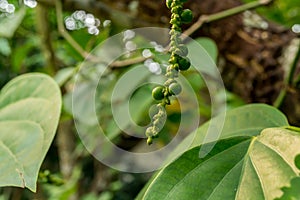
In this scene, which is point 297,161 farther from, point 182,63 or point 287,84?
point 287,84

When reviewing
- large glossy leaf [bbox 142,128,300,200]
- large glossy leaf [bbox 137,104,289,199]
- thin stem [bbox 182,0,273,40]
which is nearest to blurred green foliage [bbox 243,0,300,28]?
thin stem [bbox 182,0,273,40]

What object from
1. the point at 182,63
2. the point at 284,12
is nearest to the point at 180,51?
the point at 182,63

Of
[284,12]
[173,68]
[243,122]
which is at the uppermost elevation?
[173,68]

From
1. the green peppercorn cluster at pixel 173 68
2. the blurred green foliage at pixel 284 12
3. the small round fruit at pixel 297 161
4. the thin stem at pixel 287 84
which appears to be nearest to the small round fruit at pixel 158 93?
the green peppercorn cluster at pixel 173 68

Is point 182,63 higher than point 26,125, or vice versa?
point 182,63

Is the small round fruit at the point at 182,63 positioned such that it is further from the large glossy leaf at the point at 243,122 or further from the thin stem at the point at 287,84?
the thin stem at the point at 287,84

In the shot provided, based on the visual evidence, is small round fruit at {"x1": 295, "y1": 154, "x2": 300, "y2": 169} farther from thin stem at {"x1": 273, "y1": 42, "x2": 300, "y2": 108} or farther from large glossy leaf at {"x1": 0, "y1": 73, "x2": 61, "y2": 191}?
thin stem at {"x1": 273, "y1": 42, "x2": 300, "y2": 108}
